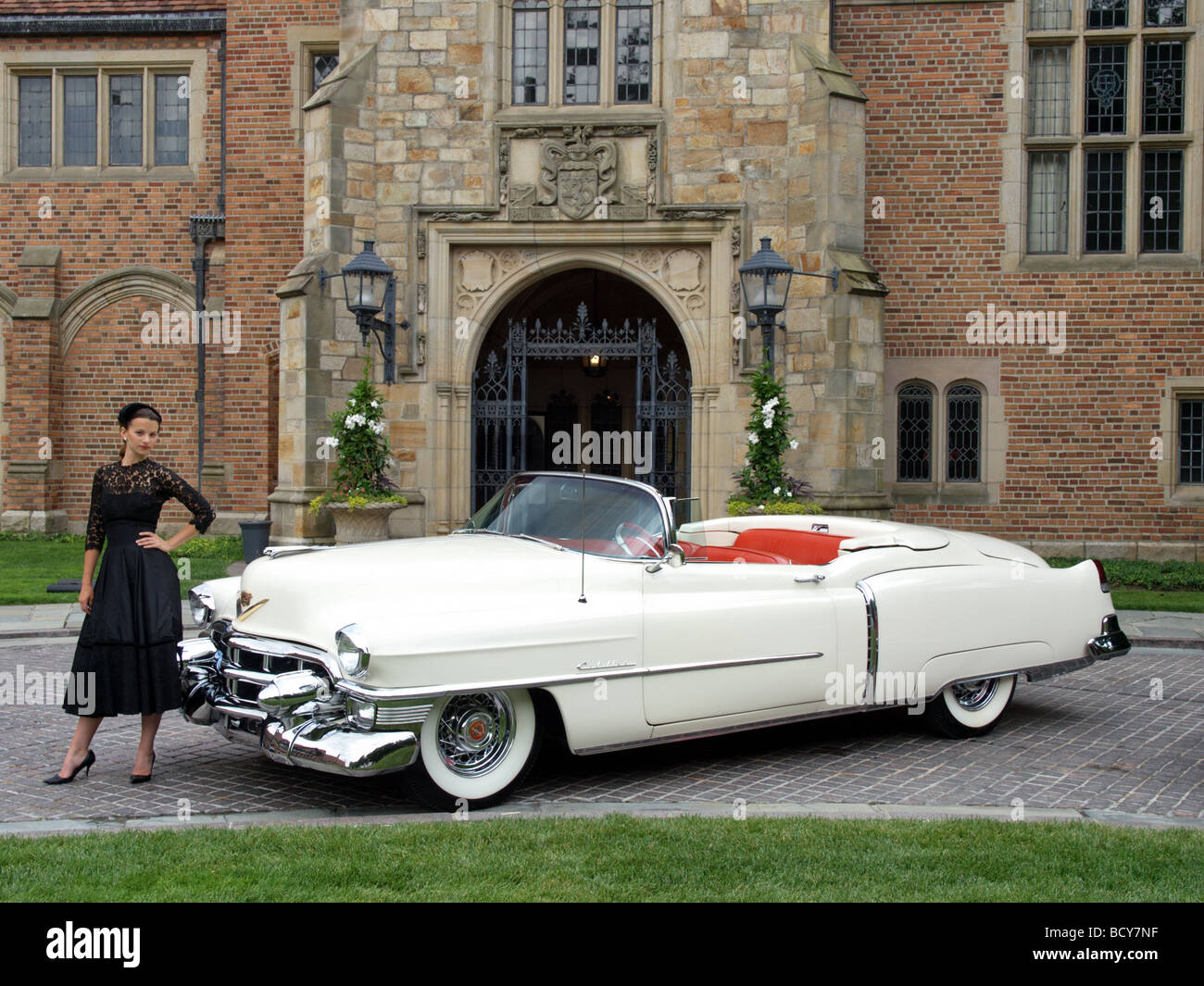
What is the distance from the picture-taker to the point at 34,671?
8.84m

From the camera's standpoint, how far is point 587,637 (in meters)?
5.46

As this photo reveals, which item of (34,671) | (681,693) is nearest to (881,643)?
(681,693)

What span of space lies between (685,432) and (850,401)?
3305mm

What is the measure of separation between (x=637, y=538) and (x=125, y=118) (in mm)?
15630

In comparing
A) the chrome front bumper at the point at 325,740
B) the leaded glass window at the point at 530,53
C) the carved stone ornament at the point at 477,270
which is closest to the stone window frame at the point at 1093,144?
the leaded glass window at the point at 530,53

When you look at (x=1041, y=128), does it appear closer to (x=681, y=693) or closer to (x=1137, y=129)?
(x=1137, y=129)

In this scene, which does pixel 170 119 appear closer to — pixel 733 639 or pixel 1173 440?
pixel 1173 440

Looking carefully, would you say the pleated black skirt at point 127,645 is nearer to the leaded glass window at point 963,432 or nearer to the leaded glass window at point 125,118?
the leaded glass window at point 963,432

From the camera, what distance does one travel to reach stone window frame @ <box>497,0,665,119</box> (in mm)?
14125

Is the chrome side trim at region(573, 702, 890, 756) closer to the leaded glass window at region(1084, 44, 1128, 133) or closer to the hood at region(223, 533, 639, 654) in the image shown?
the hood at region(223, 533, 639, 654)

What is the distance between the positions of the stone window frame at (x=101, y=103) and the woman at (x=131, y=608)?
44.6ft

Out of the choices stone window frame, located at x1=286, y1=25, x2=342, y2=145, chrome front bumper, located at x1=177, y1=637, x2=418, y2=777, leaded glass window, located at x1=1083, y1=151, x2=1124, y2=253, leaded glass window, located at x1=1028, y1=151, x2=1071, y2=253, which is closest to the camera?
chrome front bumper, located at x1=177, y1=637, x2=418, y2=777

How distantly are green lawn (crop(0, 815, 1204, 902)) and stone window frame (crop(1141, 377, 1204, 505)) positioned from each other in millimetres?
11758

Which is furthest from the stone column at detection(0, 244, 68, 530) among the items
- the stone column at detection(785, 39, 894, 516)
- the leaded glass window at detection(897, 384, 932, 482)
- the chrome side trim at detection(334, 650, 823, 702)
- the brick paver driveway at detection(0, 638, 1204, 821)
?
the chrome side trim at detection(334, 650, 823, 702)
